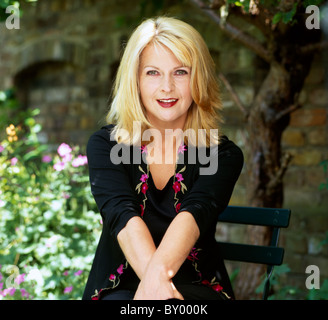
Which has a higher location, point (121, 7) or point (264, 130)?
point (121, 7)

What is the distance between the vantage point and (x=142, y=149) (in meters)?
1.93

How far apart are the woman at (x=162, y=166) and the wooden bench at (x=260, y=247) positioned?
291mm

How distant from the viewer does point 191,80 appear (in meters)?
1.80

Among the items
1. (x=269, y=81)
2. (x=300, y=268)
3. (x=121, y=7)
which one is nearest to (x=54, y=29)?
(x=121, y=7)

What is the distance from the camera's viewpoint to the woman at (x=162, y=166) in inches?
66.6

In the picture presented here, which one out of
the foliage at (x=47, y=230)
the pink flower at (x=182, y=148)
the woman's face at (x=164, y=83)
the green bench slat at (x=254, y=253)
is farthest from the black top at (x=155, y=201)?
the foliage at (x=47, y=230)

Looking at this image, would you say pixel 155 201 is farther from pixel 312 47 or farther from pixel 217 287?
pixel 312 47

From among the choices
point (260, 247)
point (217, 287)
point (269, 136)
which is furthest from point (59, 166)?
point (217, 287)

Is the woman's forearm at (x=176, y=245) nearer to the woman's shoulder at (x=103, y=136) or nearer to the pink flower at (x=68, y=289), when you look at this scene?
the woman's shoulder at (x=103, y=136)

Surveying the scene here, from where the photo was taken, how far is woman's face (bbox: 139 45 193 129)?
1783mm

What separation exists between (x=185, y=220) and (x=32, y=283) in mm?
1419

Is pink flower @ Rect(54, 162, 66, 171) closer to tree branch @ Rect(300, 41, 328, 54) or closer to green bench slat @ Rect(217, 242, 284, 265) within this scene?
green bench slat @ Rect(217, 242, 284, 265)
